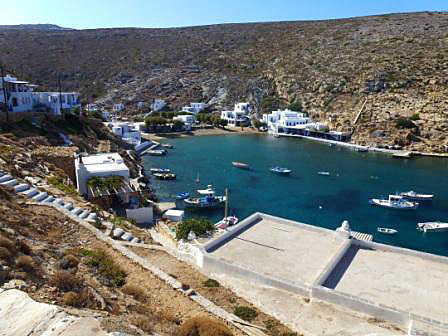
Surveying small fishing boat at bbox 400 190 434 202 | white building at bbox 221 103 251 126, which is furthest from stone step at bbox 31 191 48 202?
white building at bbox 221 103 251 126

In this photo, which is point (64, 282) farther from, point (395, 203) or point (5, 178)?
point (395, 203)

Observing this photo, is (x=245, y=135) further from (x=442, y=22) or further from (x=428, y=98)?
(x=442, y=22)

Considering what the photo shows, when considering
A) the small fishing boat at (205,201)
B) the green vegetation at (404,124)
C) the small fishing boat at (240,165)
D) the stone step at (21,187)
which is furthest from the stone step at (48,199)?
the green vegetation at (404,124)

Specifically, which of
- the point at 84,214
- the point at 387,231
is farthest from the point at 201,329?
the point at 387,231

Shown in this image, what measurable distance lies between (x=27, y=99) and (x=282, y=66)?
282 feet

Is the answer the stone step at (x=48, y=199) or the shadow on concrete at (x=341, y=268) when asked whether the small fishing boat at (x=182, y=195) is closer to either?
the stone step at (x=48, y=199)

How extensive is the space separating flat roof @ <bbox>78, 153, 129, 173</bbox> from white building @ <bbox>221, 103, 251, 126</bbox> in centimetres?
6624

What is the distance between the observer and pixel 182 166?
57.3 metres

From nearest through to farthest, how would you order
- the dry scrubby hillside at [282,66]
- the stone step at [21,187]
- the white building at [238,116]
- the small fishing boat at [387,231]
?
the stone step at [21,187] < the small fishing boat at [387,231] < the dry scrubby hillside at [282,66] < the white building at [238,116]

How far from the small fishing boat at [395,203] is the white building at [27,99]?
43.2 m

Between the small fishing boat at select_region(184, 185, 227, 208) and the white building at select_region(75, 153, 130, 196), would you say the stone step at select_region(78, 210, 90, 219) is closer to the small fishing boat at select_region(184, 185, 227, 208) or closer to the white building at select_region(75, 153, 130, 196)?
the white building at select_region(75, 153, 130, 196)

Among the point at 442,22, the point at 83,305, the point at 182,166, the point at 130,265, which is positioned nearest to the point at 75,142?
the point at 182,166

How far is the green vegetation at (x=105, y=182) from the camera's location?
97.8 feet

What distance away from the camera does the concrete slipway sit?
1330 cm
